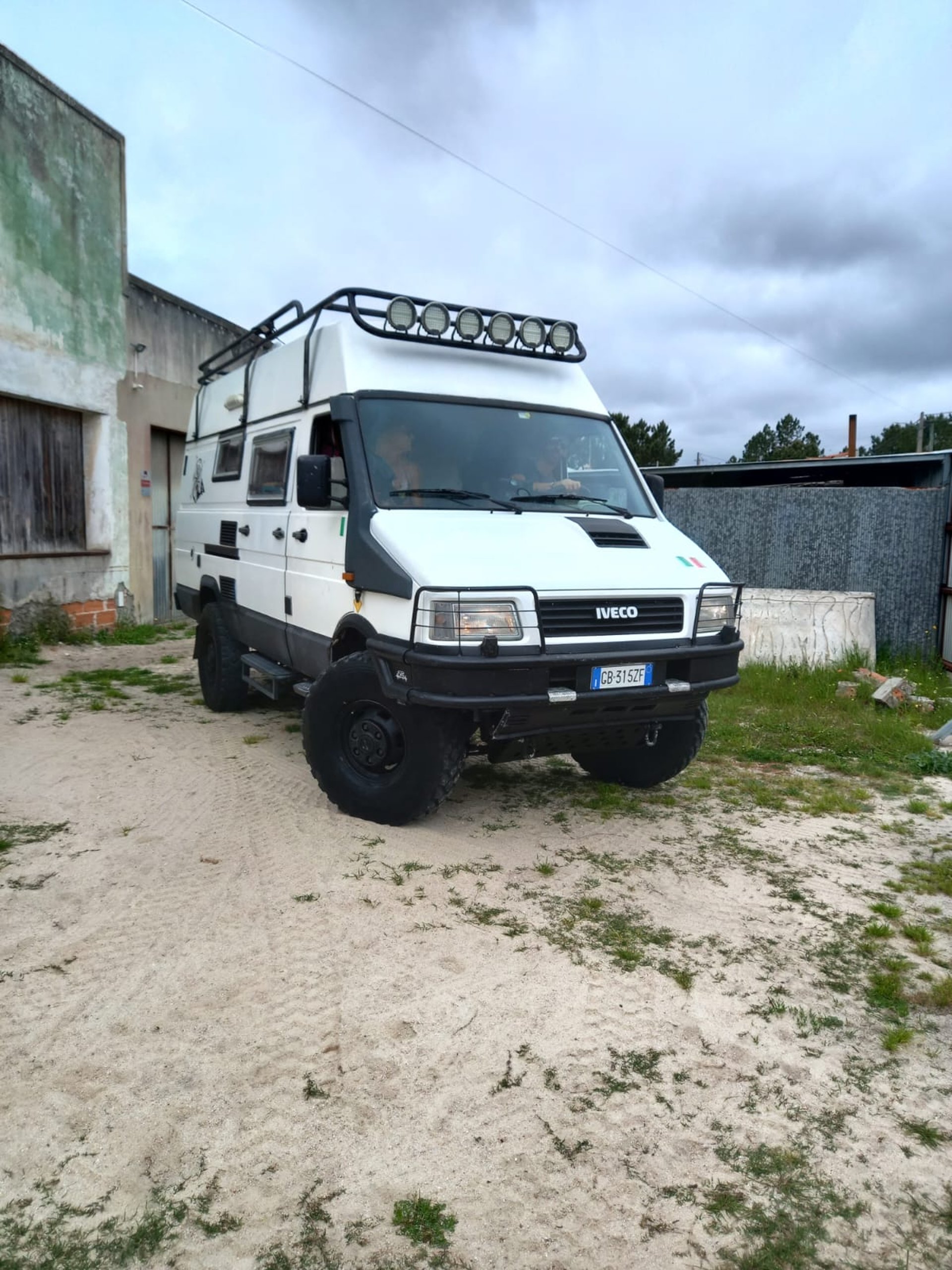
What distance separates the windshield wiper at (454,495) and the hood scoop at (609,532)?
0.33 meters

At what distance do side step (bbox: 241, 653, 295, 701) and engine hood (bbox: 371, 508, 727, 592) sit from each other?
193 centimetres

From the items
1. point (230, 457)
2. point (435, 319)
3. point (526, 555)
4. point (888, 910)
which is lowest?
point (888, 910)

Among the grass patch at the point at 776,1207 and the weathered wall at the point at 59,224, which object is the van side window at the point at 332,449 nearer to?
the grass patch at the point at 776,1207

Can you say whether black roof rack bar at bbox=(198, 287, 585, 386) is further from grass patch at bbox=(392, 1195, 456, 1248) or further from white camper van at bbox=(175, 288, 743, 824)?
grass patch at bbox=(392, 1195, 456, 1248)

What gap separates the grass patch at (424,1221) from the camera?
7.14ft

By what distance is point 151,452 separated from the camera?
41.6ft

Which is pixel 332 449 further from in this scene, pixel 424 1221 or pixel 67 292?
pixel 67 292

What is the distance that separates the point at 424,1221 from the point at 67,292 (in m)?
11.2

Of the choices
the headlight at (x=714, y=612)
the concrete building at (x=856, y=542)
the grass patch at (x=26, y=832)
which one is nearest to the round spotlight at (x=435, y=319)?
the headlight at (x=714, y=612)

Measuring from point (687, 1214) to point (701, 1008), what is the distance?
95cm

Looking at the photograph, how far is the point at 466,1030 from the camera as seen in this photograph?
9.85 feet

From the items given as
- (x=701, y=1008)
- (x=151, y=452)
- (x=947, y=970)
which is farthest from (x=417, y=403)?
(x=151, y=452)

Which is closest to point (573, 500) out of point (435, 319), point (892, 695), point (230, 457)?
point (435, 319)

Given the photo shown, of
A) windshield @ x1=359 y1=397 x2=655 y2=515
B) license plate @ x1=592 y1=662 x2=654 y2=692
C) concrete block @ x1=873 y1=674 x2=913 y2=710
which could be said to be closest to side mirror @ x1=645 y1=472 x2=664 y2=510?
windshield @ x1=359 y1=397 x2=655 y2=515
